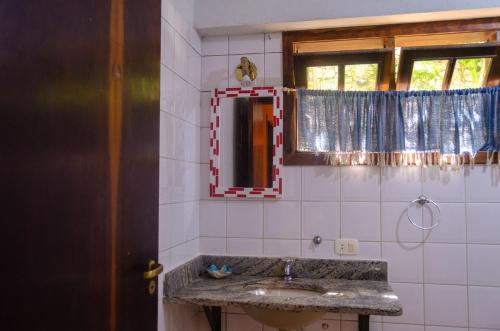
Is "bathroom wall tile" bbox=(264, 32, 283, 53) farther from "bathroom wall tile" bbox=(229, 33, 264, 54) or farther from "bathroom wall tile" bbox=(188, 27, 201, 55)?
"bathroom wall tile" bbox=(188, 27, 201, 55)

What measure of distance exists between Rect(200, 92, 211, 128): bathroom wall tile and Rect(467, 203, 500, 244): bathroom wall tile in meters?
1.50

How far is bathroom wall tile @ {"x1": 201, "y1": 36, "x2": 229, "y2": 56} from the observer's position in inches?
89.2

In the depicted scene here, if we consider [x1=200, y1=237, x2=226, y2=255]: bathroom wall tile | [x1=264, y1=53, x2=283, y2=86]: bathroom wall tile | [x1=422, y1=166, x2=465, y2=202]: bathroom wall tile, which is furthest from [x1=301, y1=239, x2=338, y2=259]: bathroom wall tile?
[x1=264, y1=53, x2=283, y2=86]: bathroom wall tile

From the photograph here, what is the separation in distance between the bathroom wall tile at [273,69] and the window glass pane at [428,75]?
0.73 meters

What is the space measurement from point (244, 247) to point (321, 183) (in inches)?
22.3

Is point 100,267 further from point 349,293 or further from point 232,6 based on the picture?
point 232,6

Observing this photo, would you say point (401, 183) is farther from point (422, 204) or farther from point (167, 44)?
point (167, 44)

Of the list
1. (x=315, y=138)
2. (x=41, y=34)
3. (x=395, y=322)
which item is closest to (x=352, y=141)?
(x=315, y=138)

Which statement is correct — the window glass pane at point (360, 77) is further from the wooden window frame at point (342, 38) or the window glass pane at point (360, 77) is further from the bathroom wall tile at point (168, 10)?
the bathroom wall tile at point (168, 10)

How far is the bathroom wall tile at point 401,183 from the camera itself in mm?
2061

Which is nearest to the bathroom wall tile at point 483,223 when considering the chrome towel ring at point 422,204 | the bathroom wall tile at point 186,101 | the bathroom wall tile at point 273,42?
the chrome towel ring at point 422,204

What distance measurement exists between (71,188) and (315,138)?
4.96ft

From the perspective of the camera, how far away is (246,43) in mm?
2244

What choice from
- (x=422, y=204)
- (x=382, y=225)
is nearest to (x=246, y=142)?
(x=382, y=225)
